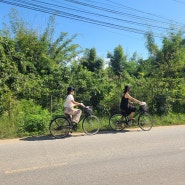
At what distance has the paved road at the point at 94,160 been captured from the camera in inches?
211

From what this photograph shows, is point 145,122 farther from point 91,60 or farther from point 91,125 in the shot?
point 91,60

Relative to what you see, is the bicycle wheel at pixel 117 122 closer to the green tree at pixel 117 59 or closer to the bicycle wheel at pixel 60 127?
the bicycle wheel at pixel 60 127

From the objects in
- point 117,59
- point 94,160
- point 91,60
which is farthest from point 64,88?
point 117,59

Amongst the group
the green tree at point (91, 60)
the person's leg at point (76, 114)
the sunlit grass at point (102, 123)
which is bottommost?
the sunlit grass at point (102, 123)

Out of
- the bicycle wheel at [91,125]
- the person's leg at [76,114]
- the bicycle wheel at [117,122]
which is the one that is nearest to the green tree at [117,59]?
the bicycle wheel at [117,122]

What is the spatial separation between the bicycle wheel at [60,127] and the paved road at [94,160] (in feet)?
1.66

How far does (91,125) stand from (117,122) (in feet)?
4.27

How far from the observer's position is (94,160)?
A: 671 cm

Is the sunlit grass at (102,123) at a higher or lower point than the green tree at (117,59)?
lower

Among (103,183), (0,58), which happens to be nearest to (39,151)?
(103,183)

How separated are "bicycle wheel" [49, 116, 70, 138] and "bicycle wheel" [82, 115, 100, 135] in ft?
2.64

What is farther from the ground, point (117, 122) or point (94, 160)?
point (117, 122)

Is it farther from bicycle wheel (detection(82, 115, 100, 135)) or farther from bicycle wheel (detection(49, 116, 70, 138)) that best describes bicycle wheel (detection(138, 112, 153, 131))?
bicycle wheel (detection(49, 116, 70, 138))

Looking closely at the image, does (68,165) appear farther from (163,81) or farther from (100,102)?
(163,81)
